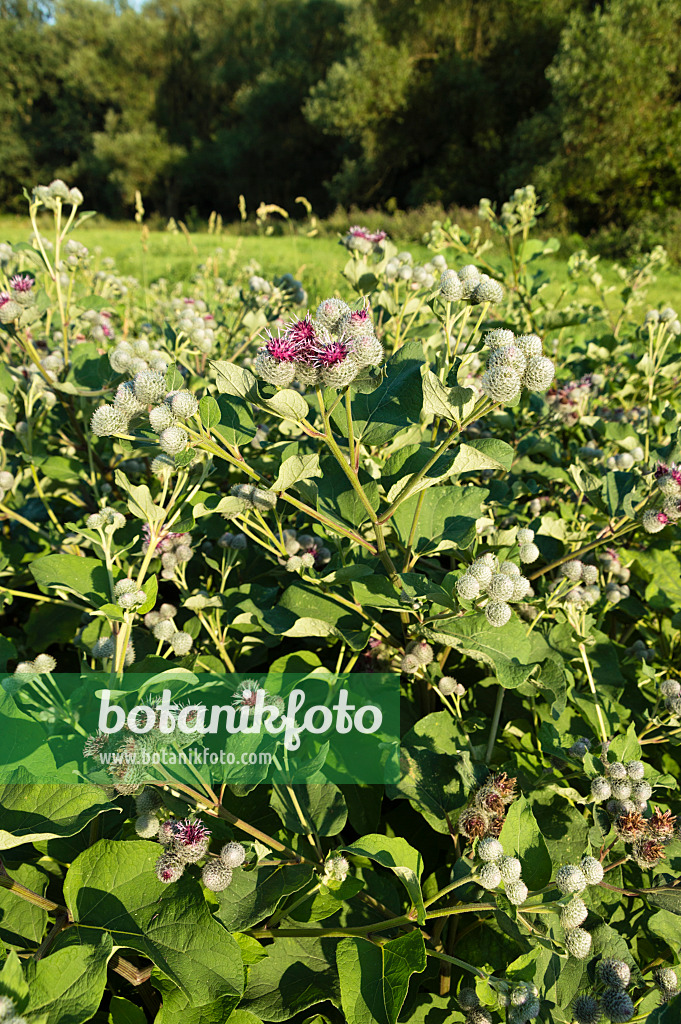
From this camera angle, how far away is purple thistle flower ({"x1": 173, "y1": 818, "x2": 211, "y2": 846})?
1.28 metres

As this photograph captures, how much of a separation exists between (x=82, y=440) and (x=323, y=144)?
38977mm

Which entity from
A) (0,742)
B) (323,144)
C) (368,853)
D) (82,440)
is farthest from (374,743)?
(323,144)

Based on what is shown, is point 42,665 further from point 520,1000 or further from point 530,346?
point 530,346

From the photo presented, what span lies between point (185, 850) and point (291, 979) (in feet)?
1.42

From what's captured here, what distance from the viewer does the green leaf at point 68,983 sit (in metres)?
1.00

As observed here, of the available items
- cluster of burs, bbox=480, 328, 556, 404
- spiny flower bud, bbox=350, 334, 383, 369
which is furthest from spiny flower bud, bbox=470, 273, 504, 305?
spiny flower bud, bbox=350, 334, 383, 369

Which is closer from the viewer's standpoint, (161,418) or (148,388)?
(161,418)

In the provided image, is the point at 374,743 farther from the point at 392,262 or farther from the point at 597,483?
the point at 392,262

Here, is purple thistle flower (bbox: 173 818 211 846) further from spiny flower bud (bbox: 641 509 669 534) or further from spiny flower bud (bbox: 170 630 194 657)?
spiny flower bud (bbox: 641 509 669 534)

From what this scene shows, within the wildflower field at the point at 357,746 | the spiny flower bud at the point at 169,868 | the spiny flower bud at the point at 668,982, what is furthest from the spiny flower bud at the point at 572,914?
the spiny flower bud at the point at 169,868

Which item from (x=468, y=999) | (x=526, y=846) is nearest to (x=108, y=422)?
(x=526, y=846)

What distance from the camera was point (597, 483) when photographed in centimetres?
183

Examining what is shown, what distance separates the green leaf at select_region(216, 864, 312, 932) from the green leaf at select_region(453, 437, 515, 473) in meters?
0.99

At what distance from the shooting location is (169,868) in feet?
4.07
